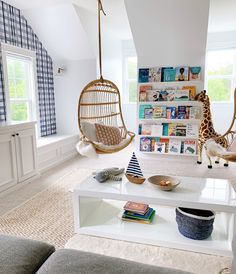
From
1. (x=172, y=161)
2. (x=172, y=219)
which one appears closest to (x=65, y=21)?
(x=172, y=161)

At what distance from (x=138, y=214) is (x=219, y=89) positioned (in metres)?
4.43

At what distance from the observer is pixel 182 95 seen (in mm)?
3754

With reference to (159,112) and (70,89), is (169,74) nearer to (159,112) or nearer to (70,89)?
(159,112)

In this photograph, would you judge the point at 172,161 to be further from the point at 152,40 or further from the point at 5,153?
the point at 5,153

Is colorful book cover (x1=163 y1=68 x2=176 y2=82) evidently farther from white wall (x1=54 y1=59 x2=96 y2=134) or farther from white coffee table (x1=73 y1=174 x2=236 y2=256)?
white coffee table (x1=73 y1=174 x2=236 y2=256)

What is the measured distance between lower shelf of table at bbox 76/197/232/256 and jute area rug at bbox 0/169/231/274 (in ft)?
0.14

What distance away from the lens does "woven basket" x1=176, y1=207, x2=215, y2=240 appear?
5.44ft

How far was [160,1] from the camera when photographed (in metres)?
2.92

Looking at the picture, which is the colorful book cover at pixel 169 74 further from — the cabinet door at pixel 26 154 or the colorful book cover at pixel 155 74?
the cabinet door at pixel 26 154

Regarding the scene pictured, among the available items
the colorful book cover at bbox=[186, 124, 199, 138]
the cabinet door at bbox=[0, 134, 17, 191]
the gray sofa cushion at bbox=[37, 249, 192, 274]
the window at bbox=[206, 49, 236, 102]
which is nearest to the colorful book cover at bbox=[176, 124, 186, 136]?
the colorful book cover at bbox=[186, 124, 199, 138]

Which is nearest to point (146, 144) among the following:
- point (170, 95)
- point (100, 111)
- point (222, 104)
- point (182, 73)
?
point (170, 95)

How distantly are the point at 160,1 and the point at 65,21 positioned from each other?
1.64 metres

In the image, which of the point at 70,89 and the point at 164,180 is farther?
the point at 70,89

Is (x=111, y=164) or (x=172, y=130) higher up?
(x=172, y=130)
